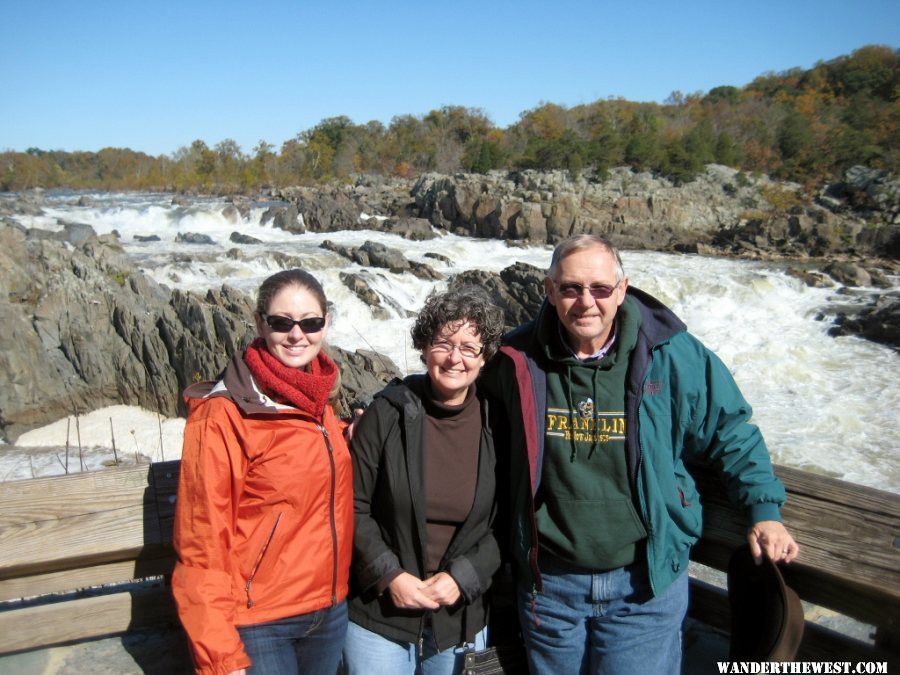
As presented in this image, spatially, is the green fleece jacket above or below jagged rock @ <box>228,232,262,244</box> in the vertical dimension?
below

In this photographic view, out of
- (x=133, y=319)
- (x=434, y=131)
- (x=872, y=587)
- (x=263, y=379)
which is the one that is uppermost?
(x=434, y=131)

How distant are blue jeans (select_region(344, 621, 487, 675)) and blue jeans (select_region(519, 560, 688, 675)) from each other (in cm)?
30

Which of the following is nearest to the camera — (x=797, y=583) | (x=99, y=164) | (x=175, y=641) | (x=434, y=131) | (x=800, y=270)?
(x=797, y=583)

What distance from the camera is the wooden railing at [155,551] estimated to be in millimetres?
1952

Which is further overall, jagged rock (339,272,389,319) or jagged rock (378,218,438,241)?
jagged rock (378,218,438,241)

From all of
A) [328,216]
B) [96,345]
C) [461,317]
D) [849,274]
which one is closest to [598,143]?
[328,216]

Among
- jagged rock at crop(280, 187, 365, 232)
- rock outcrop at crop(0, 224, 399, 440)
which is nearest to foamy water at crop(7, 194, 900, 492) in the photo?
rock outcrop at crop(0, 224, 399, 440)

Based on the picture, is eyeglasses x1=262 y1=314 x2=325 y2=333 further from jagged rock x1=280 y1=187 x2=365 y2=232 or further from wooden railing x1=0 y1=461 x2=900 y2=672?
jagged rock x1=280 y1=187 x2=365 y2=232

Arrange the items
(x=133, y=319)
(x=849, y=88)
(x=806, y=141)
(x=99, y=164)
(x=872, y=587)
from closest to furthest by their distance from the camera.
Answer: (x=872, y=587), (x=133, y=319), (x=806, y=141), (x=849, y=88), (x=99, y=164)

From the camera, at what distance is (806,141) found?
43.5 meters

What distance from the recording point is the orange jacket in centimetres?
195

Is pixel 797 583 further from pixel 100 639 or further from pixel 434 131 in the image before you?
pixel 434 131

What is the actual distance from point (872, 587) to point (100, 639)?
2.73 meters

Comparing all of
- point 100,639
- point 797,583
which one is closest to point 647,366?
point 797,583
